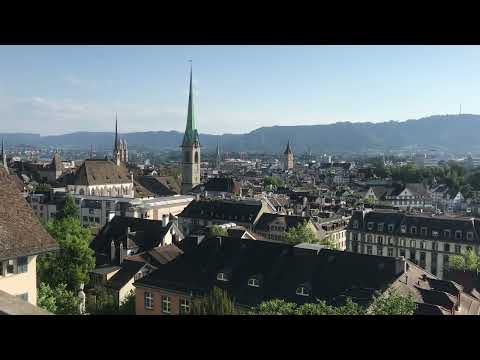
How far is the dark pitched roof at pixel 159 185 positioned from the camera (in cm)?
8369

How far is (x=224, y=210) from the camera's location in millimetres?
52688

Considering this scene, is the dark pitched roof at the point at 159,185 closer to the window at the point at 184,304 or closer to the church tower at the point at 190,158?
the church tower at the point at 190,158

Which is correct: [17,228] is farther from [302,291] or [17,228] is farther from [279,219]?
[279,219]

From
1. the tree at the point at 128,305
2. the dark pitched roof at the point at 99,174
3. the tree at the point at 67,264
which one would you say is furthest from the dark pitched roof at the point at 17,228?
the dark pitched roof at the point at 99,174

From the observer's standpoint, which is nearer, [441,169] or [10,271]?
[10,271]

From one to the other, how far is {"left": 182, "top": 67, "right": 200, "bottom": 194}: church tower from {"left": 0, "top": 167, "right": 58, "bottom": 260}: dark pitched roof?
244 feet

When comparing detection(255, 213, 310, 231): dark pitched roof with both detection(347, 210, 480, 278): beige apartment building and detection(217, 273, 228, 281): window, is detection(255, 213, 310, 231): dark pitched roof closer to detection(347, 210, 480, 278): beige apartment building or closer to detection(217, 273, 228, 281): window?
detection(347, 210, 480, 278): beige apartment building

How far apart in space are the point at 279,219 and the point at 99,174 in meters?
35.3

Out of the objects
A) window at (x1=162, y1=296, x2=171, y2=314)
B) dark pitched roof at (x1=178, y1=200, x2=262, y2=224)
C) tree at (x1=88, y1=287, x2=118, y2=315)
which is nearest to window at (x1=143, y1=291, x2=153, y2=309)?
window at (x1=162, y1=296, x2=171, y2=314)
